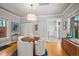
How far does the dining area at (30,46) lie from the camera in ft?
6.06

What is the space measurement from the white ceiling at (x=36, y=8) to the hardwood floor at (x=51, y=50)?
593 mm

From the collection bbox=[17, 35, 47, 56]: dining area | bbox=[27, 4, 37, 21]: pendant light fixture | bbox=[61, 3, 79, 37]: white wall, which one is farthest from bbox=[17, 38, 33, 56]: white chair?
bbox=[61, 3, 79, 37]: white wall

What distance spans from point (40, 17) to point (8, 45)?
2.57 feet

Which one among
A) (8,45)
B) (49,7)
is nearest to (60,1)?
(49,7)

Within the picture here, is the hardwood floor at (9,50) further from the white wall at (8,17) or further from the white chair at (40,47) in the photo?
the white chair at (40,47)

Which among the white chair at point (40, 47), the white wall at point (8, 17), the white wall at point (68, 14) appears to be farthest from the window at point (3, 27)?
the white wall at point (68, 14)

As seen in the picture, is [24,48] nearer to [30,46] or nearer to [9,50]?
[30,46]

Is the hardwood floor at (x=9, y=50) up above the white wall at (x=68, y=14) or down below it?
below

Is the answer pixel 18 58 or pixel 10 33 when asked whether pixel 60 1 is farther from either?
pixel 18 58

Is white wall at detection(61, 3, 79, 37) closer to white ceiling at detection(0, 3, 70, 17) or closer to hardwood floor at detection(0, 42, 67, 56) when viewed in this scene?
white ceiling at detection(0, 3, 70, 17)

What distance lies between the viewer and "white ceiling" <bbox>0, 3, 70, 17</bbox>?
1758 millimetres

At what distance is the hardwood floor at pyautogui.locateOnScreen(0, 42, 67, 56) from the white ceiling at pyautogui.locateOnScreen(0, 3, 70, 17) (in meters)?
0.59

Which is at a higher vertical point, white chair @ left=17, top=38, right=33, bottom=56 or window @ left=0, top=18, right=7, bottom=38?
window @ left=0, top=18, right=7, bottom=38

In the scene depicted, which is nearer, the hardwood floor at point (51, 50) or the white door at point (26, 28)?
the hardwood floor at point (51, 50)
